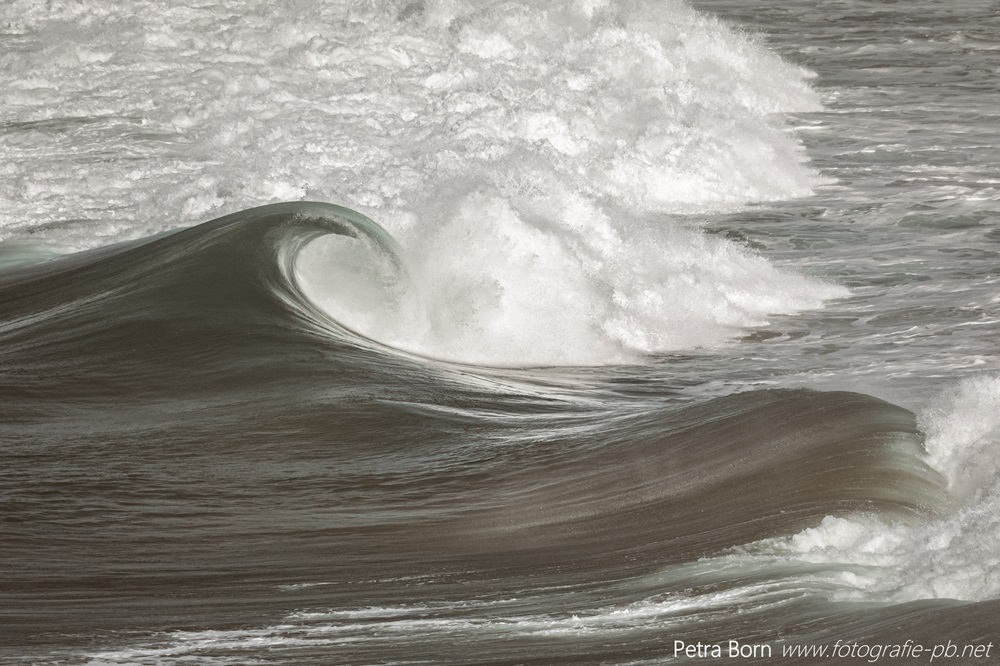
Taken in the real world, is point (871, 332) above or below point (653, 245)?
below

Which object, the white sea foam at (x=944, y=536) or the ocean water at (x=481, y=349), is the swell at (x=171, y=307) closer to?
the ocean water at (x=481, y=349)

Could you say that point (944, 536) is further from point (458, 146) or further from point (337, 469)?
point (458, 146)

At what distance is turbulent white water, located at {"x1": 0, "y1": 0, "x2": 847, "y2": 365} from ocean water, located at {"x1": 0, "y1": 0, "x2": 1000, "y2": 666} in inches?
1.9

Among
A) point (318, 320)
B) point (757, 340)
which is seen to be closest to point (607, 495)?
point (318, 320)

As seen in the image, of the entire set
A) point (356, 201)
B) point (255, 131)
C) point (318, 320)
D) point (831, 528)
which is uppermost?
point (255, 131)

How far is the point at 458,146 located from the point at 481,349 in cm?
485

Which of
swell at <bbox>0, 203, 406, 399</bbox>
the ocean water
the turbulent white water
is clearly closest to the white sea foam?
the ocean water

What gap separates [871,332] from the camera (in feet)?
28.1

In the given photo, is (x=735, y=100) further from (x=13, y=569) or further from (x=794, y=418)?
(x=13, y=569)

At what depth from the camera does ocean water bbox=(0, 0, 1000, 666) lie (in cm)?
398

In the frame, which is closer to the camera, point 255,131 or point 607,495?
point 607,495

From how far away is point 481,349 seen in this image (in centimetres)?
782

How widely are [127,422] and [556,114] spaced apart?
8803 mm

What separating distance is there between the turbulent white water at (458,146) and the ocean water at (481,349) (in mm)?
47
